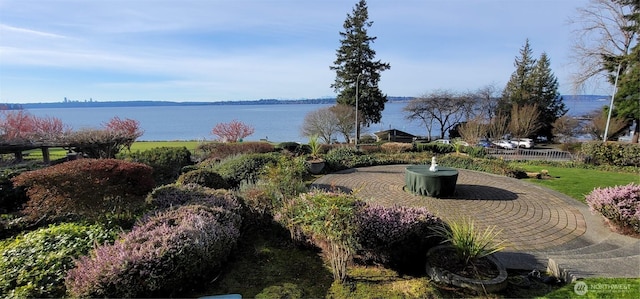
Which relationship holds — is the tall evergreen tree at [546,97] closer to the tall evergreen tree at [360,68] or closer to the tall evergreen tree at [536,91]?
the tall evergreen tree at [536,91]

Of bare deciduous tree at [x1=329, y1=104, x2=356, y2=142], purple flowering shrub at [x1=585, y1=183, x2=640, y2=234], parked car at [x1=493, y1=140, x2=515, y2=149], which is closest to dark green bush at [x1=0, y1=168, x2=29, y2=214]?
purple flowering shrub at [x1=585, y1=183, x2=640, y2=234]

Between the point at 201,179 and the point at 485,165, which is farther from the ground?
the point at 201,179

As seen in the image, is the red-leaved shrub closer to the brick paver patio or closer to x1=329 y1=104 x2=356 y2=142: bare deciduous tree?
the brick paver patio

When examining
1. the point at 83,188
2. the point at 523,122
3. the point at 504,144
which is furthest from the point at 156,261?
the point at 523,122

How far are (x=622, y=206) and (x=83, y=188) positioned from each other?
392 inches

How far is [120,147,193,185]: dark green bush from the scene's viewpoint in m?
11.2


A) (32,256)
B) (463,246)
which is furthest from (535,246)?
(32,256)

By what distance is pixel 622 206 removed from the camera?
5520 mm

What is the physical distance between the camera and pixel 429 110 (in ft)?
128

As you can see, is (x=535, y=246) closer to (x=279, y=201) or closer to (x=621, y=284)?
(x=621, y=284)

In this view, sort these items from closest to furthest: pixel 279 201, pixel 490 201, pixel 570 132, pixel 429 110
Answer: pixel 279 201, pixel 490 201, pixel 570 132, pixel 429 110

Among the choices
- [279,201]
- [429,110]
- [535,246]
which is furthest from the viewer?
[429,110]

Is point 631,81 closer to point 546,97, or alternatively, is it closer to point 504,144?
point 504,144

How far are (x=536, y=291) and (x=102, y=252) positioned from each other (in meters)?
5.25
